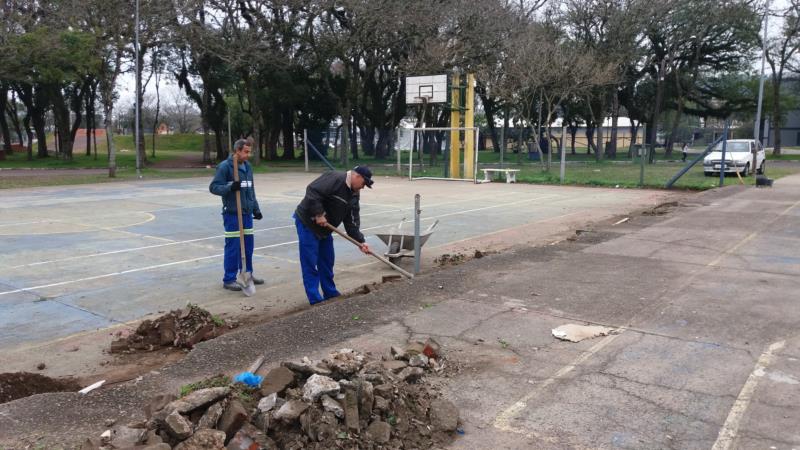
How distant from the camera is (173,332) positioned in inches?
232

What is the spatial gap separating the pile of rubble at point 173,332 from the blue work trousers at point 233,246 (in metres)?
1.87

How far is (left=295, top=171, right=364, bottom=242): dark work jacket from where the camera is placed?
6935 millimetres

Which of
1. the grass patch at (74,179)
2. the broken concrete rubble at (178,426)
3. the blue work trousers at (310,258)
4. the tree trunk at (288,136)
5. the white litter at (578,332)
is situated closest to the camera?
the broken concrete rubble at (178,426)

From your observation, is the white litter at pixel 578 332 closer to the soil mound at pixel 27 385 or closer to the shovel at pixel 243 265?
the shovel at pixel 243 265

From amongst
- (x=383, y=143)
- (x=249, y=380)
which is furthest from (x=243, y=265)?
(x=383, y=143)

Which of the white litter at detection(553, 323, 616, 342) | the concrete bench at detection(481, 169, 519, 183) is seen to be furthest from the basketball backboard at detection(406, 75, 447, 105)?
the white litter at detection(553, 323, 616, 342)

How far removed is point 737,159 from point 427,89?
13.8m

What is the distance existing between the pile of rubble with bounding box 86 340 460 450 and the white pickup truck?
1056 inches

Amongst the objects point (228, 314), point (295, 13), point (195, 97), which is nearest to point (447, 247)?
point (228, 314)

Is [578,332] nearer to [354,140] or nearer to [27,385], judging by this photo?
[27,385]

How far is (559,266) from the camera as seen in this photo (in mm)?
8617

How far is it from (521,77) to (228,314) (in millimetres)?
28033

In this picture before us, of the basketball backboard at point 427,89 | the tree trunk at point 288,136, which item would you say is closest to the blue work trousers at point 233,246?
the basketball backboard at point 427,89

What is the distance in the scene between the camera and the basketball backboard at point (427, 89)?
27.4 meters
